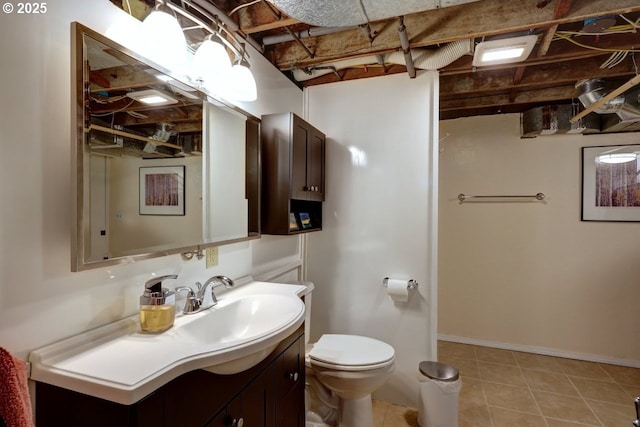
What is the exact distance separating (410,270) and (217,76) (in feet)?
5.51

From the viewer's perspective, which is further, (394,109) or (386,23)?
(394,109)

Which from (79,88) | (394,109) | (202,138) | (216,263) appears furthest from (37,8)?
(394,109)

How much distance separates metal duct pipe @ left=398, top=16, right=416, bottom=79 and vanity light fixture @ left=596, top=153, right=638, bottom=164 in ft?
6.43

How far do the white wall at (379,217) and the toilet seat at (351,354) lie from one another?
1.28ft

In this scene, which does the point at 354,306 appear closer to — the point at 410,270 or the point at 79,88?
the point at 410,270

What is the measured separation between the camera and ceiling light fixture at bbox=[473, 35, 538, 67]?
5.46 ft

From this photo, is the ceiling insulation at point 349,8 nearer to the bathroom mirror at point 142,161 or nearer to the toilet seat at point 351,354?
the bathroom mirror at point 142,161

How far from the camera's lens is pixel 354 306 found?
2.33 meters

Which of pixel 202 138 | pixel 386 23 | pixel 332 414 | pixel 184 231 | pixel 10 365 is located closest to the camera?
pixel 10 365

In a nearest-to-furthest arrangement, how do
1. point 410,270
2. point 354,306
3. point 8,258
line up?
point 8,258
point 410,270
point 354,306

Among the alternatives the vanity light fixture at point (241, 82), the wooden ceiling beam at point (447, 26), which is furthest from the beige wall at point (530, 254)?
the vanity light fixture at point (241, 82)

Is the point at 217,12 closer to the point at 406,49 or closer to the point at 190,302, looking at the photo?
the point at 406,49

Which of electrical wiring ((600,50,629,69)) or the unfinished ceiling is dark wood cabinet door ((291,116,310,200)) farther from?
electrical wiring ((600,50,629,69))

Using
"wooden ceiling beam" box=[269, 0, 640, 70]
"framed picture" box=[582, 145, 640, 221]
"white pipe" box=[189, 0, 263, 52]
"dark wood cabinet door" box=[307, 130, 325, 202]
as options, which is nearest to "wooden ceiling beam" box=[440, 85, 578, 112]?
"framed picture" box=[582, 145, 640, 221]
